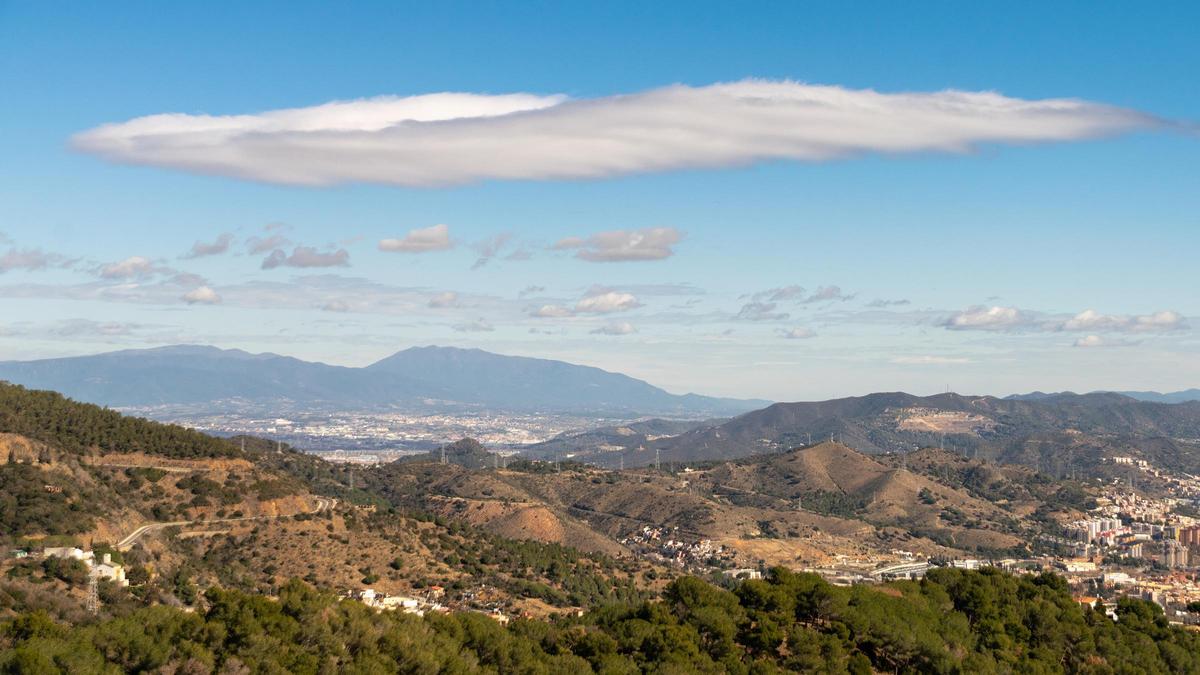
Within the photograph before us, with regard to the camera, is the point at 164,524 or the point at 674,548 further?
the point at 674,548

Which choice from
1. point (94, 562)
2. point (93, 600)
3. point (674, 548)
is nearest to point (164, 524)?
point (94, 562)

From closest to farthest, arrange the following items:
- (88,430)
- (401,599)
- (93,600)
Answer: (93,600), (401,599), (88,430)

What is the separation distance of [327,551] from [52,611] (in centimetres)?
3219

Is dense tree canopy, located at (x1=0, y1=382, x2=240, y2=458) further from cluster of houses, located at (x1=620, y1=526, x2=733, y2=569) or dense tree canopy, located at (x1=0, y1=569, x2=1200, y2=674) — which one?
cluster of houses, located at (x1=620, y1=526, x2=733, y2=569)

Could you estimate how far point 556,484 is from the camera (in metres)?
170

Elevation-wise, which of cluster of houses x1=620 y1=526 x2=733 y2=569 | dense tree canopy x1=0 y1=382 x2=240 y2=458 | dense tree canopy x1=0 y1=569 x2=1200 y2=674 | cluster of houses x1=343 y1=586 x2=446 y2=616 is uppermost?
dense tree canopy x1=0 y1=382 x2=240 y2=458

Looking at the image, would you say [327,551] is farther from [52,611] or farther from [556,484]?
[556,484]

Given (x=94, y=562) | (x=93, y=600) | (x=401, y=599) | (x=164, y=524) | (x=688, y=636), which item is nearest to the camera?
(x=688, y=636)

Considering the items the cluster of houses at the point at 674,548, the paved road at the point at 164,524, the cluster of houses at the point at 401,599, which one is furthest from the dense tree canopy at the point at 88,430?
the cluster of houses at the point at 674,548

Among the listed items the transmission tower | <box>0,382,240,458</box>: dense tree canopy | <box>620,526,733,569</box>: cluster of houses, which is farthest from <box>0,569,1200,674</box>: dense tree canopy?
<box>620,526,733,569</box>: cluster of houses

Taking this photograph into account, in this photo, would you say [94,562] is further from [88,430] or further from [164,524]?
[88,430]

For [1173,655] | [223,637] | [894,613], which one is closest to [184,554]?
[223,637]

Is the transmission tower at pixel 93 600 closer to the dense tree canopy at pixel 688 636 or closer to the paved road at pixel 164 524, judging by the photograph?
the dense tree canopy at pixel 688 636

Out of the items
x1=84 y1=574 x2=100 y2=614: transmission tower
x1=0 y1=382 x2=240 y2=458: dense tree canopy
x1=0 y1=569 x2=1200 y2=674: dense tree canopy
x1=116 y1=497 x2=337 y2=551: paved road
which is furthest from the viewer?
x1=0 y1=382 x2=240 y2=458: dense tree canopy
